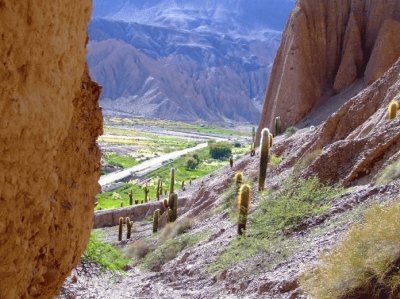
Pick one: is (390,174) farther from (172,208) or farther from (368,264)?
(172,208)

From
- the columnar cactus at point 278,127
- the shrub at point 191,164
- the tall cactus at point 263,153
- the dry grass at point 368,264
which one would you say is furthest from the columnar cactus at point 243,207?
the shrub at point 191,164

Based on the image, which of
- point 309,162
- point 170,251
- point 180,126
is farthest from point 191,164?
point 180,126

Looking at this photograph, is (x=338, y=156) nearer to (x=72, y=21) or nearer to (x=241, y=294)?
(x=241, y=294)

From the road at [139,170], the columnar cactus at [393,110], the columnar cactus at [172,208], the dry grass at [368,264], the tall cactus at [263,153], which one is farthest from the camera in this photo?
the road at [139,170]

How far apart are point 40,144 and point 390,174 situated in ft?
39.8

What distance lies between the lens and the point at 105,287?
57.1 feet

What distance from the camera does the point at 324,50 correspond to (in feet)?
145

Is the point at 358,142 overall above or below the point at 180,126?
above

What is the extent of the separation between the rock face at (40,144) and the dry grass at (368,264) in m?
4.49

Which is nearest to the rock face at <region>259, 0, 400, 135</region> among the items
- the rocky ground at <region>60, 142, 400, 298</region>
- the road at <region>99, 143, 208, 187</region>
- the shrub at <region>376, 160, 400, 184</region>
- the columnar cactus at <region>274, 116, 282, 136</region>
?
the columnar cactus at <region>274, 116, 282, 136</region>

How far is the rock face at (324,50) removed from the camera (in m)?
41.5

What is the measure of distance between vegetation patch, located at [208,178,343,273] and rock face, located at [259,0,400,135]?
74.3 ft

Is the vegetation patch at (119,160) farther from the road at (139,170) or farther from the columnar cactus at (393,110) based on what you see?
the columnar cactus at (393,110)

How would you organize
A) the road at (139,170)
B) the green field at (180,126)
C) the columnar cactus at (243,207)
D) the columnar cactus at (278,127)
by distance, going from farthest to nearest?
the green field at (180,126)
the road at (139,170)
the columnar cactus at (278,127)
the columnar cactus at (243,207)
